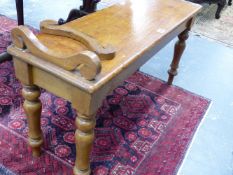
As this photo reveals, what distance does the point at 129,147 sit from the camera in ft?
4.76

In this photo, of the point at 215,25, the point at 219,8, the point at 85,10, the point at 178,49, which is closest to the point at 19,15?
the point at 85,10

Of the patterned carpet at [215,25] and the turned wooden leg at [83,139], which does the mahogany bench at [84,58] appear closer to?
the turned wooden leg at [83,139]

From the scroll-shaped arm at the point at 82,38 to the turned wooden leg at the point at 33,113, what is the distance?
0.23 m

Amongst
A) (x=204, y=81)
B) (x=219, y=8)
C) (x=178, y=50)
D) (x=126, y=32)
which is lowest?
(x=204, y=81)

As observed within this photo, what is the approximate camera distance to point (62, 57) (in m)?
0.90

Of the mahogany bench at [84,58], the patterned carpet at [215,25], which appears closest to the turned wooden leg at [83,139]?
the mahogany bench at [84,58]

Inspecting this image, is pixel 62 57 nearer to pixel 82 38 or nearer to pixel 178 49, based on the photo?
pixel 82 38

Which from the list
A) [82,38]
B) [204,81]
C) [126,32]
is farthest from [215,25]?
[82,38]

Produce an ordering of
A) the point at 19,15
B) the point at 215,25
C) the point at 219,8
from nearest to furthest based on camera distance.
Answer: the point at 19,15 → the point at 215,25 → the point at 219,8

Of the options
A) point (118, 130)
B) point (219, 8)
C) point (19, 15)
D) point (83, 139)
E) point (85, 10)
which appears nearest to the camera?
point (83, 139)

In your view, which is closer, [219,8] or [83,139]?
[83,139]

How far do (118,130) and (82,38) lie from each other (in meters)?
0.65

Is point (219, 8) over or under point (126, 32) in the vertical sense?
under

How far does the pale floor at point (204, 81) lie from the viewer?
1.47m
